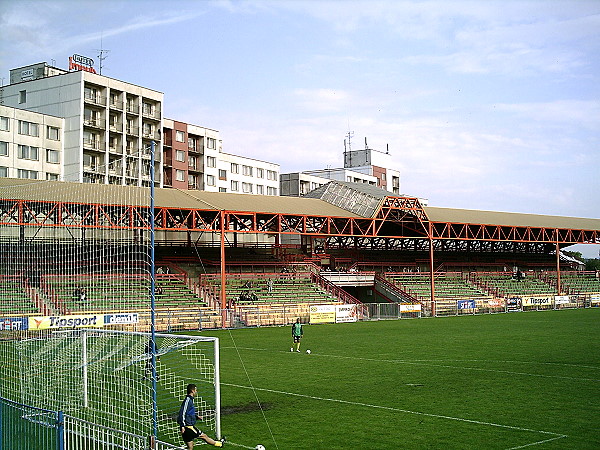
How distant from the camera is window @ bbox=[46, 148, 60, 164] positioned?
227 feet

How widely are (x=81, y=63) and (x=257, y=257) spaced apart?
32671 mm

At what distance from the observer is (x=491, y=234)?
81688 millimetres

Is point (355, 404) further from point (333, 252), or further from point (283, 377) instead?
point (333, 252)

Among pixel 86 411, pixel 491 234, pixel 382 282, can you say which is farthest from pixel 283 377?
pixel 491 234

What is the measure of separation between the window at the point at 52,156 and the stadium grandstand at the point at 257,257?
570 inches

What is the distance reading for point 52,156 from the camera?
69.8 meters

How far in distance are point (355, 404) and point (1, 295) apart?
26.1 m

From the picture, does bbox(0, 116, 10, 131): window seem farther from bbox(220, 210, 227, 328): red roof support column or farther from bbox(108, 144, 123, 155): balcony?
bbox(220, 210, 227, 328): red roof support column

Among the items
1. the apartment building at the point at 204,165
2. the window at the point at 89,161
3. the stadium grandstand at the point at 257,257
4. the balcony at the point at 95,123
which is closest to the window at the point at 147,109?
the apartment building at the point at 204,165

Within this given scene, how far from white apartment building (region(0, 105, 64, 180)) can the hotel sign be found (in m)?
9.44

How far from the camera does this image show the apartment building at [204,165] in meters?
84.9

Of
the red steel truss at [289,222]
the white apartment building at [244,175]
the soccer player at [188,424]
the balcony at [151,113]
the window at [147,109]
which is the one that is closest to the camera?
the soccer player at [188,424]

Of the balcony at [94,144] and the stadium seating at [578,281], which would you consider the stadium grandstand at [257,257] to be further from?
the balcony at [94,144]

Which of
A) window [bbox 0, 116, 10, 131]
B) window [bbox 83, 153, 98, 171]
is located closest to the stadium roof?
window [bbox 83, 153, 98, 171]
